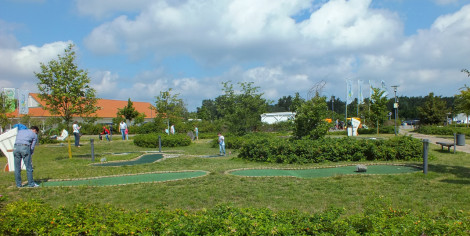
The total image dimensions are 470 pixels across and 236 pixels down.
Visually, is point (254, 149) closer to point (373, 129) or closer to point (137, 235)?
point (137, 235)

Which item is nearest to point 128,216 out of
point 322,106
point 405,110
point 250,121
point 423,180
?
point 423,180

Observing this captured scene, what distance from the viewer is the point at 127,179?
383 inches

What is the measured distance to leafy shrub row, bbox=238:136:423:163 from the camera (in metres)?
12.6

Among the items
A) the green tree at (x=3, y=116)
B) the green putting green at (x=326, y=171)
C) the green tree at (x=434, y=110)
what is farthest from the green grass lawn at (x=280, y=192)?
the green tree at (x=434, y=110)

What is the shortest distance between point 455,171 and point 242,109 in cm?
1606

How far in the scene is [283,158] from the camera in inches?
502

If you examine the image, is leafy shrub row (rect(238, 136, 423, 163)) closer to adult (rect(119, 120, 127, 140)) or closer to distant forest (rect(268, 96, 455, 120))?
adult (rect(119, 120, 127, 140))

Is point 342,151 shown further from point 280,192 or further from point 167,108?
point 167,108

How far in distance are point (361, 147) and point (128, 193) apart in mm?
9193

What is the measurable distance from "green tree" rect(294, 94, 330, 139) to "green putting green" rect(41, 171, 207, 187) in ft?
19.6

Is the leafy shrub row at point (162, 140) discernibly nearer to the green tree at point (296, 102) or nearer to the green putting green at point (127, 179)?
the green tree at point (296, 102)

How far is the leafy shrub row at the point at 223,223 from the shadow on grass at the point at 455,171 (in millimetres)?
4691

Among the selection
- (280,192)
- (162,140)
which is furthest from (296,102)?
(162,140)

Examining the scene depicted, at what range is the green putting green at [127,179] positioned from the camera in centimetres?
910
